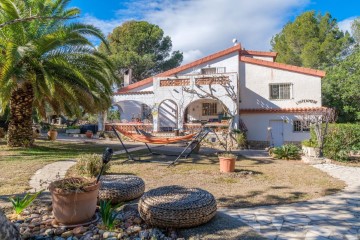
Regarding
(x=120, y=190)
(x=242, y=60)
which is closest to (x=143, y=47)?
(x=242, y=60)

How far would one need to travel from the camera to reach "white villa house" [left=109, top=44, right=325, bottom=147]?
1834 centimetres

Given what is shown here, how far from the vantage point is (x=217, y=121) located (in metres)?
19.4

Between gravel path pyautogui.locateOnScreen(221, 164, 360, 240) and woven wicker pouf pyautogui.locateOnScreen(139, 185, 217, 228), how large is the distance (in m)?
0.87

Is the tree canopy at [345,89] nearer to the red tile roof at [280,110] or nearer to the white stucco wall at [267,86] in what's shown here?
the white stucco wall at [267,86]

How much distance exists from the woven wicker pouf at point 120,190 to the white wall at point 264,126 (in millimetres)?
15531

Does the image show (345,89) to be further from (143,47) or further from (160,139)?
(143,47)

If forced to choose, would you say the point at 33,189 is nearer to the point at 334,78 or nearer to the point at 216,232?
the point at 216,232

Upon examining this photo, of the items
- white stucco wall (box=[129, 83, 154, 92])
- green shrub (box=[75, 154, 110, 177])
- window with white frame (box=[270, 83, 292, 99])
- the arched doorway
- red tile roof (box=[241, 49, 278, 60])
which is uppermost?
red tile roof (box=[241, 49, 278, 60])

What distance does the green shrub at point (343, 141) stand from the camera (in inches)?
454

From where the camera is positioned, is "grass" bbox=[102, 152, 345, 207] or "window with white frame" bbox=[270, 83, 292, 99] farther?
"window with white frame" bbox=[270, 83, 292, 99]

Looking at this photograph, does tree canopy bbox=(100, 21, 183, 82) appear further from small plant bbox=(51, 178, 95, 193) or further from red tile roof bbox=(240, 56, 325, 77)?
small plant bbox=(51, 178, 95, 193)

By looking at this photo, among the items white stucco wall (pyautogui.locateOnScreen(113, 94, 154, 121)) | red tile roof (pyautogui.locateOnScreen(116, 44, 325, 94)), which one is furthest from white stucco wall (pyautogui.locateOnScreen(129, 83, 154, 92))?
white stucco wall (pyautogui.locateOnScreen(113, 94, 154, 121))

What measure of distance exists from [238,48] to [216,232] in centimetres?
A: 1860

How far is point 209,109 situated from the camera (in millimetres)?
22266
